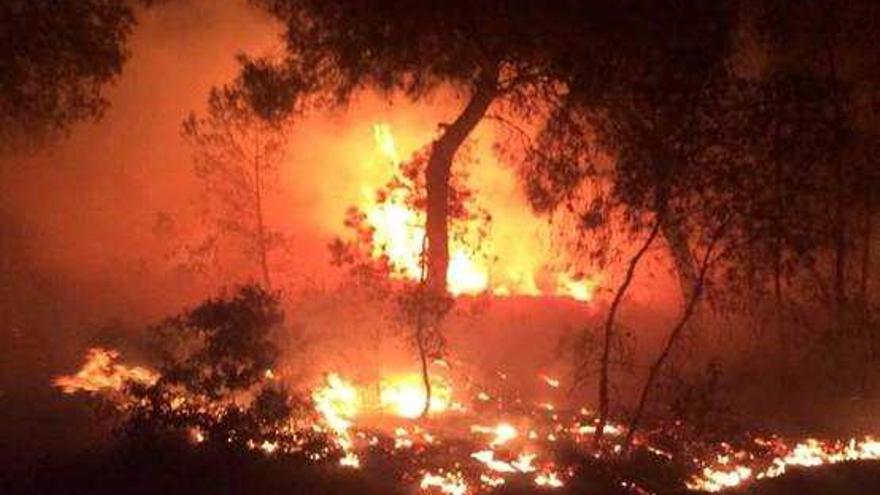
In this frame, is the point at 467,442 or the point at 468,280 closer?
the point at 467,442

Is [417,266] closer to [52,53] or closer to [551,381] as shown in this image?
[551,381]

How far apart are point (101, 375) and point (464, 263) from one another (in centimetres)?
1140

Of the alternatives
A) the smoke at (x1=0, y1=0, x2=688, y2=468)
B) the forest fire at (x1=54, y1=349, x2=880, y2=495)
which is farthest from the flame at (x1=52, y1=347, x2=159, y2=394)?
the smoke at (x1=0, y1=0, x2=688, y2=468)

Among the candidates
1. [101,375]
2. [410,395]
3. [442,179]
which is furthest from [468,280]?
[101,375]

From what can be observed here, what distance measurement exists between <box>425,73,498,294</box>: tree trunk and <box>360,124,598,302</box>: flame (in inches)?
61.9

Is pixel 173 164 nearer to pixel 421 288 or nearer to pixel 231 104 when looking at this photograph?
pixel 231 104

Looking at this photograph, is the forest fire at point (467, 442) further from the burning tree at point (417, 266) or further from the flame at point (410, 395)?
the burning tree at point (417, 266)

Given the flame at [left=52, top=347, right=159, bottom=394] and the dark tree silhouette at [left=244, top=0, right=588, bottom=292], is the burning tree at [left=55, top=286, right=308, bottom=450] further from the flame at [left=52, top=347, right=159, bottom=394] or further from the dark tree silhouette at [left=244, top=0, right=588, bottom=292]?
the dark tree silhouette at [left=244, top=0, right=588, bottom=292]

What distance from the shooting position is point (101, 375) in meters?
17.2

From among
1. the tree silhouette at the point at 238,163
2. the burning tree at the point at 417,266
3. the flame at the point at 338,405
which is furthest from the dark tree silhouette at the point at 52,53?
the flame at the point at 338,405

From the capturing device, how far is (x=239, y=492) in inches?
467

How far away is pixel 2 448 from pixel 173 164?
20.0 meters

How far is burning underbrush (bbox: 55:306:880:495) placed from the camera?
13.6 meters

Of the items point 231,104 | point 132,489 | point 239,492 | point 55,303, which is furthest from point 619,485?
point 55,303
